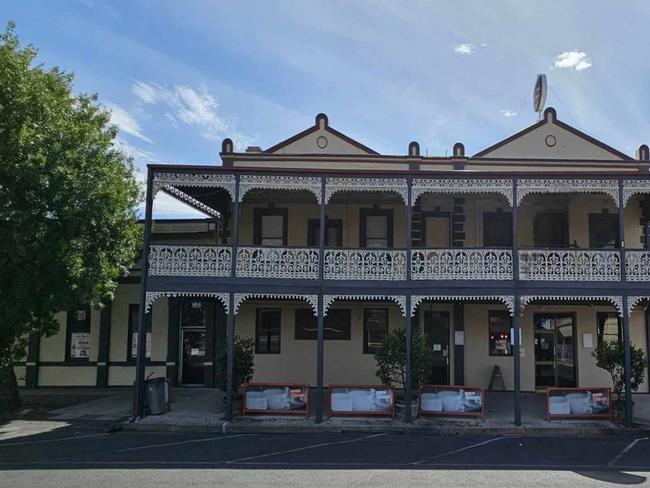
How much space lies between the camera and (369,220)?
17.9m

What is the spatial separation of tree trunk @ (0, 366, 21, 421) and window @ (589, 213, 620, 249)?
57.2 ft

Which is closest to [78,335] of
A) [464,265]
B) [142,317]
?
[142,317]

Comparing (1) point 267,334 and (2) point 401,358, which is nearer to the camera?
(2) point 401,358

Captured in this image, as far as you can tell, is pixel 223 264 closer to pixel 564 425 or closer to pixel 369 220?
pixel 369 220

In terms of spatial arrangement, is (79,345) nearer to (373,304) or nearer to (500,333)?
(373,304)

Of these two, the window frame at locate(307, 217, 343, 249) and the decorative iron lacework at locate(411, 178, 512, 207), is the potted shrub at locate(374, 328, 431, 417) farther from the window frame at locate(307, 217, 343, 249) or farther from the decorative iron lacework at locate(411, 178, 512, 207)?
the window frame at locate(307, 217, 343, 249)

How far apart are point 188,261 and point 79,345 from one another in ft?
24.1

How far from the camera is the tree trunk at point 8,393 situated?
14327 mm

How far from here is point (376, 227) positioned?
1791 centimetres

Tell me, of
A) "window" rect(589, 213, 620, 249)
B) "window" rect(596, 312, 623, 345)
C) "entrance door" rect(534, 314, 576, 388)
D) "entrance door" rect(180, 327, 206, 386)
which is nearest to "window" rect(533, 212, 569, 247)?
"window" rect(589, 213, 620, 249)

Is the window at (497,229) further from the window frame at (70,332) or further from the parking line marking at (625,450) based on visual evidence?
the window frame at (70,332)

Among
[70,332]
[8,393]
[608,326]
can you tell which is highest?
[608,326]

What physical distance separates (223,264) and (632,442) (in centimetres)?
993

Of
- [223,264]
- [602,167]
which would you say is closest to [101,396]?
[223,264]
